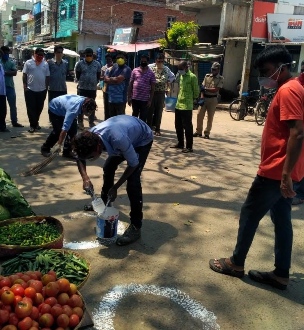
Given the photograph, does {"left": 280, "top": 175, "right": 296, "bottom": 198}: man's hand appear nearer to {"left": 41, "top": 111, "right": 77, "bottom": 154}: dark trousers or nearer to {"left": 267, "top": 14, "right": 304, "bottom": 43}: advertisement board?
{"left": 41, "top": 111, "right": 77, "bottom": 154}: dark trousers

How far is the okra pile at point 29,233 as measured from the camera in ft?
10.1

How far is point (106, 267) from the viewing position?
10.8ft

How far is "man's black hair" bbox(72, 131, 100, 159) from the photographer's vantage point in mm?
3074

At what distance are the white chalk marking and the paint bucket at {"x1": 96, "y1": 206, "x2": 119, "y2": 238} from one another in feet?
2.28

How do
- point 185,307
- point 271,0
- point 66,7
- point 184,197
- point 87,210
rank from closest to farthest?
point 185,307
point 87,210
point 184,197
point 271,0
point 66,7

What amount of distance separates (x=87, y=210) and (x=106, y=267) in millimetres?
1263

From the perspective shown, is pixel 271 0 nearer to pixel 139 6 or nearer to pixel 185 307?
pixel 185 307

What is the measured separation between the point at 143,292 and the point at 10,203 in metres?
1.62

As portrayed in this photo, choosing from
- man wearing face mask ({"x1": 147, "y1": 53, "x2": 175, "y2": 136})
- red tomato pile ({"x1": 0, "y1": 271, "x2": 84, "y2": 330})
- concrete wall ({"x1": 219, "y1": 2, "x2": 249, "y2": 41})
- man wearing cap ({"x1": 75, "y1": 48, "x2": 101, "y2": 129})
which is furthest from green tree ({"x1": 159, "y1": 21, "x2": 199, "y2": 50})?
red tomato pile ({"x1": 0, "y1": 271, "x2": 84, "y2": 330})

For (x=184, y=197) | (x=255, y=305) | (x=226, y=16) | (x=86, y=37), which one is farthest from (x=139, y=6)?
(x=255, y=305)

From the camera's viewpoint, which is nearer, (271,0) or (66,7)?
(271,0)

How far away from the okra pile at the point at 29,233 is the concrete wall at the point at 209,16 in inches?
691

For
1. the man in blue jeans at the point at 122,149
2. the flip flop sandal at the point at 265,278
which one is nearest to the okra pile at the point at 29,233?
the man in blue jeans at the point at 122,149

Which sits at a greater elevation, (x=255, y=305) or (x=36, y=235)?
Result: (x=36, y=235)
